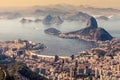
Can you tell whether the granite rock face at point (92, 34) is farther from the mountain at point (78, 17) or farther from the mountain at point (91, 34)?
the mountain at point (78, 17)

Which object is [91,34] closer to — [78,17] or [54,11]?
[78,17]

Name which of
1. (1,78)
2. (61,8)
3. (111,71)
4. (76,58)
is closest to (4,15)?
(61,8)

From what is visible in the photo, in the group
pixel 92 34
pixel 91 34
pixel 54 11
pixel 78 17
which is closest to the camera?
pixel 92 34

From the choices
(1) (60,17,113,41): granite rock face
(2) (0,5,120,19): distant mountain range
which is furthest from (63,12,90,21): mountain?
(1) (60,17,113,41): granite rock face

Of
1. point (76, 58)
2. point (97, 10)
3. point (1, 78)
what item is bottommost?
point (97, 10)

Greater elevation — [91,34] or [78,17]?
[91,34]

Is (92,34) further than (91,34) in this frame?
No

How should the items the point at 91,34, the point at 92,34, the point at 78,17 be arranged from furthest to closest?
the point at 78,17 < the point at 91,34 < the point at 92,34

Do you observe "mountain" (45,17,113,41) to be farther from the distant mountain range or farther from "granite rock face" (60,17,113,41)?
the distant mountain range

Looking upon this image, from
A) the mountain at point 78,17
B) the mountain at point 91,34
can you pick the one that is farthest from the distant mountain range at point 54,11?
the mountain at point 91,34

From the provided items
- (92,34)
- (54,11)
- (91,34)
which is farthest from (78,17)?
(92,34)

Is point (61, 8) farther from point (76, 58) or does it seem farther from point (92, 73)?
point (92, 73)
